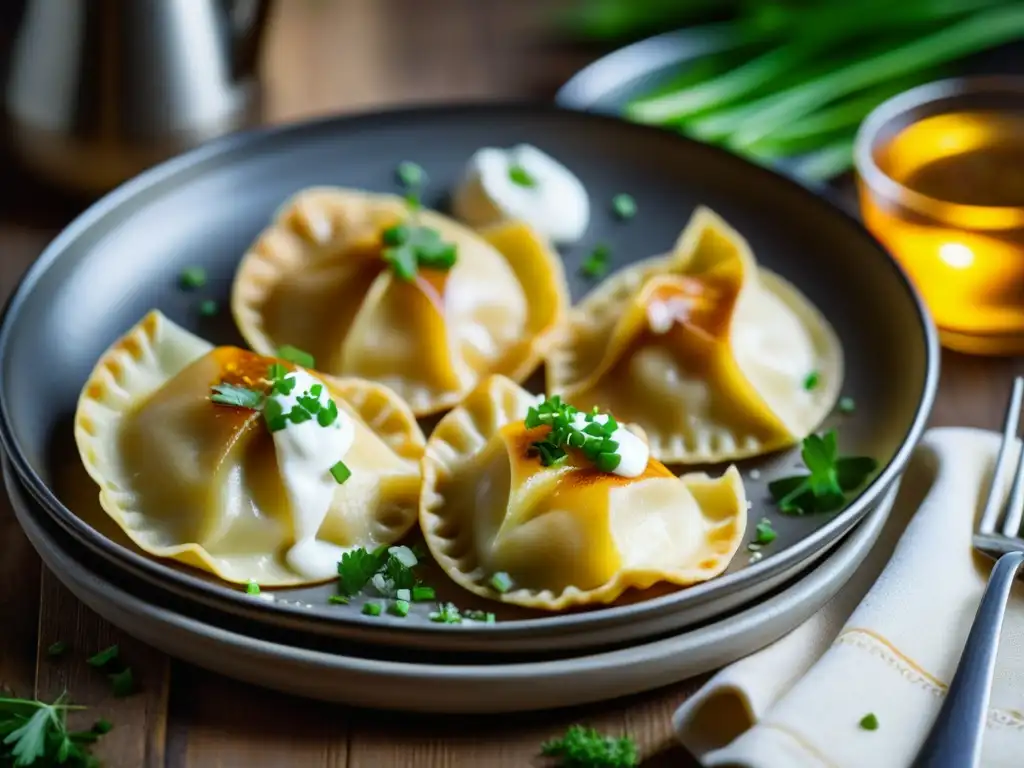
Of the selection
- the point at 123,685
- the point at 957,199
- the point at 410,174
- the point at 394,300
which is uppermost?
the point at 410,174

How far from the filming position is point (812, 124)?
4.49 m

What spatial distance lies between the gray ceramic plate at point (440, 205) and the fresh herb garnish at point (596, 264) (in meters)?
0.03

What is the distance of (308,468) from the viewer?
2.98m

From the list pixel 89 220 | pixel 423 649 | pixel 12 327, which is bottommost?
pixel 423 649

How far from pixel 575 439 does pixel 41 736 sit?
3.80 feet

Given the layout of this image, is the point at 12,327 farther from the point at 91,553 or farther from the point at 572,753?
the point at 572,753

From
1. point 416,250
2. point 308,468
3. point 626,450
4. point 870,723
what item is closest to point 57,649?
point 308,468

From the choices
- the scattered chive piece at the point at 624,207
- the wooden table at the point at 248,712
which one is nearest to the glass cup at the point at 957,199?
the wooden table at the point at 248,712

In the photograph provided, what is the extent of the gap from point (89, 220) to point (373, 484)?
1134mm

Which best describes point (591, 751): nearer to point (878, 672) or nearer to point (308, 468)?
point (878, 672)

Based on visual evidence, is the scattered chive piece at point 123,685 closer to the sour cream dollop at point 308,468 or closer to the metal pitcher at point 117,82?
the sour cream dollop at point 308,468

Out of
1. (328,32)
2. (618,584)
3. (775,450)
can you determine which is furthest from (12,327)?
(328,32)

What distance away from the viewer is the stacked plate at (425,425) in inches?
102

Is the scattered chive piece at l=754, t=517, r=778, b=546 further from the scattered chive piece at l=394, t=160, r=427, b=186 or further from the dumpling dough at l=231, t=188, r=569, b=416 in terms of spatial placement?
the scattered chive piece at l=394, t=160, r=427, b=186
